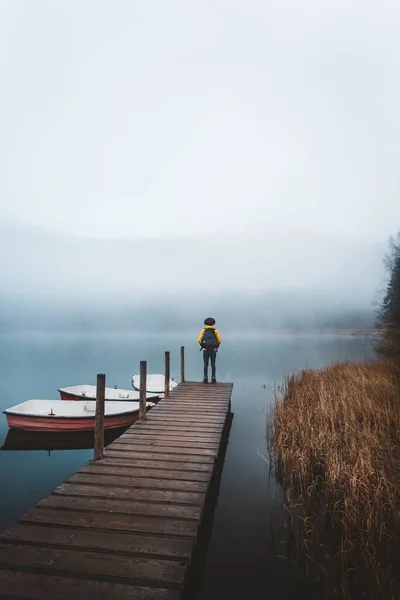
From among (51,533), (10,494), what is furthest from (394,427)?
(10,494)

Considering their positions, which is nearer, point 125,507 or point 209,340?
point 125,507

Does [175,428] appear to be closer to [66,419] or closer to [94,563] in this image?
[66,419]

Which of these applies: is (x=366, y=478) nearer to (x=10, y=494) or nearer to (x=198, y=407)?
(x=198, y=407)

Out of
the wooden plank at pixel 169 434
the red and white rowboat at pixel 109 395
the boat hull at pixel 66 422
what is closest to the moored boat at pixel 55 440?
the boat hull at pixel 66 422

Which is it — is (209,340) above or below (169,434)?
above

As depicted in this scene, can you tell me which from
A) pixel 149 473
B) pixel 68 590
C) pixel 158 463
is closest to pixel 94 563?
pixel 68 590

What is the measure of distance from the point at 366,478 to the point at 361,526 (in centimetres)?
61

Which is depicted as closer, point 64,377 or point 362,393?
point 362,393

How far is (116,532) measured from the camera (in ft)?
12.3

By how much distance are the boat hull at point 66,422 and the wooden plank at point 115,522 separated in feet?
23.5

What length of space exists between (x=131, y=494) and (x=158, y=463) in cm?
123

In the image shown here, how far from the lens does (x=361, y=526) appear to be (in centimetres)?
451

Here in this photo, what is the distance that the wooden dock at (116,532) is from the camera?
2.96 metres

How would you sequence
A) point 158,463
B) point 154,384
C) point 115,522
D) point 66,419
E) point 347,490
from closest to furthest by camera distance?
point 115,522
point 347,490
point 158,463
point 66,419
point 154,384
